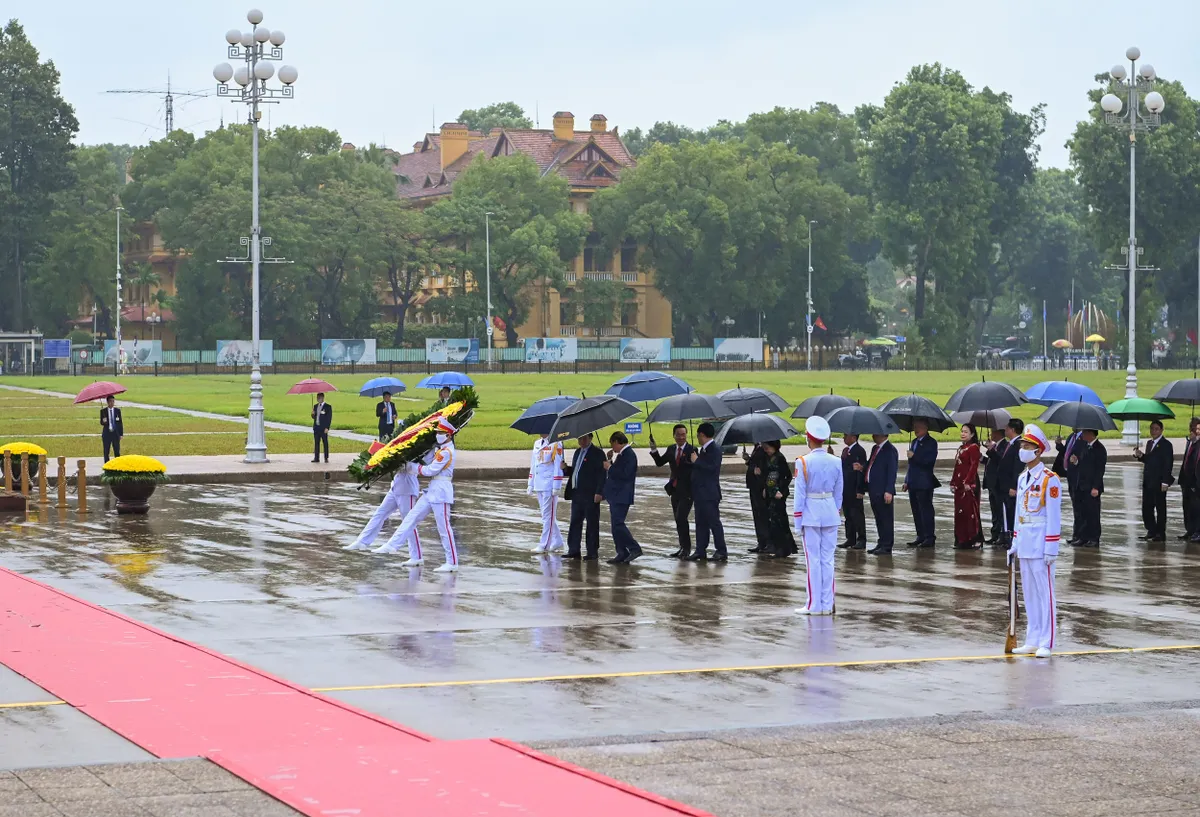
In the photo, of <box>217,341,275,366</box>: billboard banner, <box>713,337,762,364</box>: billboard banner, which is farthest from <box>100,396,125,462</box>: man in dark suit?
<box>713,337,762,364</box>: billboard banner

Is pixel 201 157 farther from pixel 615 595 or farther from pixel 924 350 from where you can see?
pixel 615 595

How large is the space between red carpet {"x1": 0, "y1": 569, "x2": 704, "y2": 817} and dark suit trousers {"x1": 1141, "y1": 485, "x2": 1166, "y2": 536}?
1306 cm

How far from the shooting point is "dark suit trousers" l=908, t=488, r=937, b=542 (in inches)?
824

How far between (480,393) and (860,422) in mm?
47457

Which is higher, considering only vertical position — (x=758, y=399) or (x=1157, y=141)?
(x=1157, y=141)

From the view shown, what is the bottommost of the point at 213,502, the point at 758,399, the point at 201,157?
the point at 213,502

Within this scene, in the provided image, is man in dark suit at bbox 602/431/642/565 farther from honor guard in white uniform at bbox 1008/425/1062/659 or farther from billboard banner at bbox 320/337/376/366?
billboard banner at bbox 320/337/376/366

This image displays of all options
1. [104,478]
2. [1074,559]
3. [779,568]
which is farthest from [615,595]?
A: [104,478]

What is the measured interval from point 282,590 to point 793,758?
329 inches

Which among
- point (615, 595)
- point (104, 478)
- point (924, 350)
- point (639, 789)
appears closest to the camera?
point (639, 789)

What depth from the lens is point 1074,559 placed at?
19.4 metres

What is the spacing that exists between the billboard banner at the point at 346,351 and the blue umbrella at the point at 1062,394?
253 ft

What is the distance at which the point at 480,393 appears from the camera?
6775 centimetres

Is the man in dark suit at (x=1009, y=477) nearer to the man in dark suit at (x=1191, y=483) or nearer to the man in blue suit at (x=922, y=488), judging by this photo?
the man in blue suit at (x=922, y=488)
